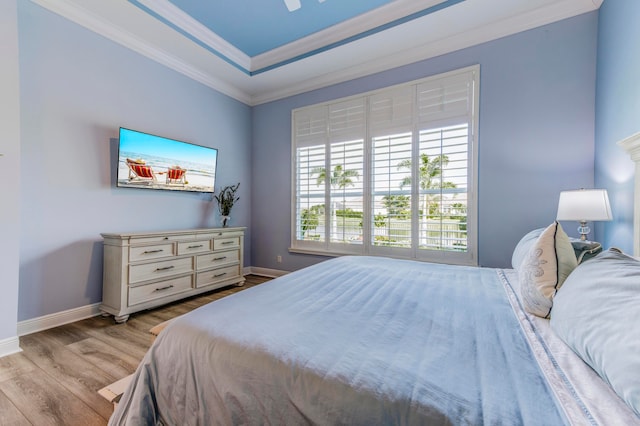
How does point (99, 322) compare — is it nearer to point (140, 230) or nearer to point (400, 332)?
point (140, 230)

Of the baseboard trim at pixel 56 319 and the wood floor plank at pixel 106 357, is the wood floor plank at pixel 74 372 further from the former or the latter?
the baseboard trim at pixel 56 319


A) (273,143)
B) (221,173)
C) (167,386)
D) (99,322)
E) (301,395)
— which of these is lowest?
(99,322)

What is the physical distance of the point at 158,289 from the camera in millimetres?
2771

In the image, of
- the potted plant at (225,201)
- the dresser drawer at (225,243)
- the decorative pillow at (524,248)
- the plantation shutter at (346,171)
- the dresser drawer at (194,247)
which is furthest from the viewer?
the potted plant at (225,201)

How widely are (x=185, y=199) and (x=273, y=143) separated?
1549 mm

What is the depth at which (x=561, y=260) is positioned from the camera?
116 cm

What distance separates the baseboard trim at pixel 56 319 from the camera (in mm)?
2260

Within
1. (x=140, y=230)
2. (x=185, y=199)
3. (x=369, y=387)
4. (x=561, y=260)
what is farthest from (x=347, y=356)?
(x=185, y=199)

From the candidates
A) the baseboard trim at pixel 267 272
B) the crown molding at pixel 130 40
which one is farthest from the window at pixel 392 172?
the crown molding at pixel 130 40

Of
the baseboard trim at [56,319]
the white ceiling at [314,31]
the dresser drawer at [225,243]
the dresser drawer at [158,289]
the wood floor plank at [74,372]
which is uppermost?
the white ceiling at [314,31]

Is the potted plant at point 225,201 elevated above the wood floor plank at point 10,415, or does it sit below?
above

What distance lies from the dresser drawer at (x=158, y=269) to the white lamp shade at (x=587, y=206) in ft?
11.3

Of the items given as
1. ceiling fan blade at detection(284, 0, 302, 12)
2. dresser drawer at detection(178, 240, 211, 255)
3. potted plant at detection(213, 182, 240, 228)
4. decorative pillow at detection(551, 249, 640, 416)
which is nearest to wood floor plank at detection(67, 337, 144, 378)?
dresser drawer at detection(178, 240, 211, 255)

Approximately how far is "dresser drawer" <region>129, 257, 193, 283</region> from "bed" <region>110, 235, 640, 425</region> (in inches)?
72.1
